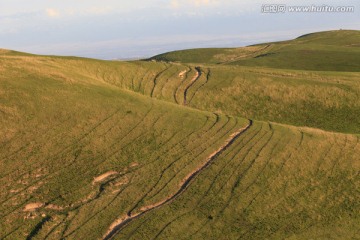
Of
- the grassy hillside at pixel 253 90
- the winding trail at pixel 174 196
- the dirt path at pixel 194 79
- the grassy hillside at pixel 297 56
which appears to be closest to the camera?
the winding trail at pixel 174 196

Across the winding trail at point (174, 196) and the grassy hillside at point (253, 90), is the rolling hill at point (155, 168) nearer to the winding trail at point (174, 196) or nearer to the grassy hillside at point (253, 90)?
the winding trail at point (174, 196)

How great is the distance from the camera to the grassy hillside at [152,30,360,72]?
120625 mm

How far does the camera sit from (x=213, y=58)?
154 meters

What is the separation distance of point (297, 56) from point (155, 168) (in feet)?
358

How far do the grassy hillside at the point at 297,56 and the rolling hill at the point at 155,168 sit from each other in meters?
59.7

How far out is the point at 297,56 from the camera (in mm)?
Result: 135625

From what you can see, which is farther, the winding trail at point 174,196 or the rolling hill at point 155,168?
the rolling hill at point 155,168

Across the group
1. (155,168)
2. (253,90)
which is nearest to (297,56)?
(253,90)

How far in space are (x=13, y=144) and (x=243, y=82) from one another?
160ft

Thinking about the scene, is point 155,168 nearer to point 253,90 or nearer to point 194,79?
point 253,90

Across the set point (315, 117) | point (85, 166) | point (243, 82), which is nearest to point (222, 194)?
point (85, 166)

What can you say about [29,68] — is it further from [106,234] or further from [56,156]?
[106,234]

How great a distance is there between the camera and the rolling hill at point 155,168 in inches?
1384

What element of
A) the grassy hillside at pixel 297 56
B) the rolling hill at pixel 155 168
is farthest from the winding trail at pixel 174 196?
the grassy hillside at pixel 297 56
